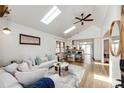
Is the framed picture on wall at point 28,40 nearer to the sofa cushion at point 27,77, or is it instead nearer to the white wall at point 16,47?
the white wall at point 16,47

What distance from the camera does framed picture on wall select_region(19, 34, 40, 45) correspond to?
4.78 meters

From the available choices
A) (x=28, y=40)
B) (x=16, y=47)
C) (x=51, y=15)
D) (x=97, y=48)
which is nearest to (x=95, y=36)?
(x=97, y=48)

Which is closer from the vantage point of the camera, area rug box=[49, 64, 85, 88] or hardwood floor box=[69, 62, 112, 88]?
area rug box=[49, 64, 85, 88]

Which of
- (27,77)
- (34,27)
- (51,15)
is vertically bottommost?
(27,77)

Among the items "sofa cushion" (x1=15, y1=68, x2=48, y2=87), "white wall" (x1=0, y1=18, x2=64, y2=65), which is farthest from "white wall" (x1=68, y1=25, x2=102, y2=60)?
"sofa cushion" (x1=15, y1=68, x2=48, y2=87)

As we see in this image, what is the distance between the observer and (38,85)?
1.52m

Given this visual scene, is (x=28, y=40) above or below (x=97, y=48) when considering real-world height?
above

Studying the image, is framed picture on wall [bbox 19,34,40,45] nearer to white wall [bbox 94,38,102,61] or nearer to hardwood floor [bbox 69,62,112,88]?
hardwood floor [bbox 69,62,112,88]

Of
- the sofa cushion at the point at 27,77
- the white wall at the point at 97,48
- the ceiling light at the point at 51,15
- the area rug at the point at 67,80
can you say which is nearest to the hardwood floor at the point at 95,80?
the area rug at the point at 67,80

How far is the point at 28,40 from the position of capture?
5254 mm

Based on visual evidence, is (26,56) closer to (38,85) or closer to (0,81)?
(0,81)

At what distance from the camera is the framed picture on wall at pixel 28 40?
4.78 meters

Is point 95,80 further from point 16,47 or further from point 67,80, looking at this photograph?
point 16,47

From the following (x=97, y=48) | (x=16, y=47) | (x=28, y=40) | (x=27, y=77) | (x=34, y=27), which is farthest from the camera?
(x=97, y=48)
